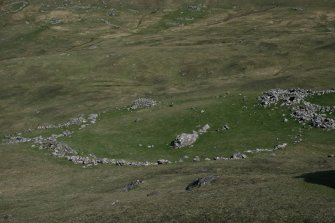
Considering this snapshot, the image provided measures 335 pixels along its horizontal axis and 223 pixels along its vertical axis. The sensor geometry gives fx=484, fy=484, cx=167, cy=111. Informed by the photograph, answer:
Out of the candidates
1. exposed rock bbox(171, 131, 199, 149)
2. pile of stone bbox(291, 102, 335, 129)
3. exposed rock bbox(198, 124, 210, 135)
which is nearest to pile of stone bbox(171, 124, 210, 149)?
exposed rock bbox(171, 131, 199, 149)

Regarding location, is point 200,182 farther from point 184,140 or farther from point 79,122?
point 79,122

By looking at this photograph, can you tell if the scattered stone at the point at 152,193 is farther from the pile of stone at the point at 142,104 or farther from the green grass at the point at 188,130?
→ the pile of stone at the point at 142,104

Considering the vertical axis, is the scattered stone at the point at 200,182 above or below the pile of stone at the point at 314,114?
above

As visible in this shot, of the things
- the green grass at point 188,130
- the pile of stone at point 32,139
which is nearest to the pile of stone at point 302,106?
the green grass at point 188,130

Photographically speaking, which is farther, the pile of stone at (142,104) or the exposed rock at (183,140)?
the pile of stone at (142,104)

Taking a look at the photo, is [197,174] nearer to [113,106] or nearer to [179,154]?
[179,154]

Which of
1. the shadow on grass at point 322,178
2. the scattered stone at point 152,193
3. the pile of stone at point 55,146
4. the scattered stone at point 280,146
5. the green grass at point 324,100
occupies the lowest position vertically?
the pile of stone at point 55,146

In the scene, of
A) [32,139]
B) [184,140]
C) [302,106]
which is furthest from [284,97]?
[32,139]
